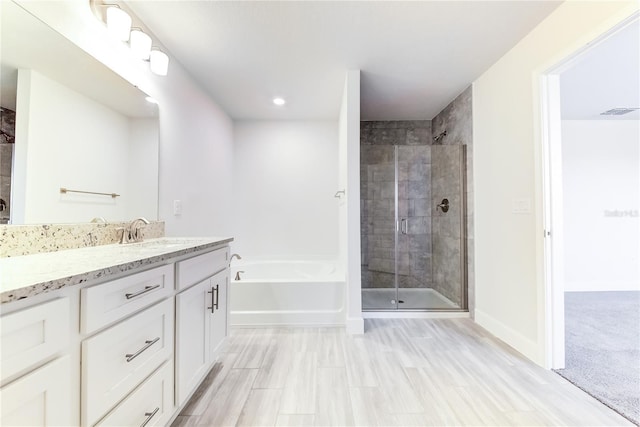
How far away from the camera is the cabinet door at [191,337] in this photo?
1247 millimetres

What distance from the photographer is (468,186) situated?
2781mm

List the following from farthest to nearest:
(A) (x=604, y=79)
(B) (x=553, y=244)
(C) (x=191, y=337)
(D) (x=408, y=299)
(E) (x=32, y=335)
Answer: (D) (x=408, y=299) → (A) (x=604, y=79) → (B) (x=553, y=244) → (C) (x=191, y=337) → (E) (x=32, y=335)

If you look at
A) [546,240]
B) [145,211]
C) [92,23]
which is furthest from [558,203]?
[92,23]

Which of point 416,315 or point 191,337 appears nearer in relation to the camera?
point 191,337

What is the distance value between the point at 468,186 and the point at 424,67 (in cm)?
124

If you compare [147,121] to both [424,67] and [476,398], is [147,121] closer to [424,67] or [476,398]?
[424,67]

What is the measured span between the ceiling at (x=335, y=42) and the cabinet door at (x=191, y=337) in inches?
67.2

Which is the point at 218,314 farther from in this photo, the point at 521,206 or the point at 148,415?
the point at 521,206

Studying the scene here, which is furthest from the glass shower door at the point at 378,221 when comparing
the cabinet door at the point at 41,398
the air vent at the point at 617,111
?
the cabinet door at the point at 41,398

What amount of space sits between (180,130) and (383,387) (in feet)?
8.02

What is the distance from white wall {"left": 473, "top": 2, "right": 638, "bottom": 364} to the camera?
1.68m

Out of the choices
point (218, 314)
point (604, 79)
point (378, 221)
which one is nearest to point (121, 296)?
point (218, 314)

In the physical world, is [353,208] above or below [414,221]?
above

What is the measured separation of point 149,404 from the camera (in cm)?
105
